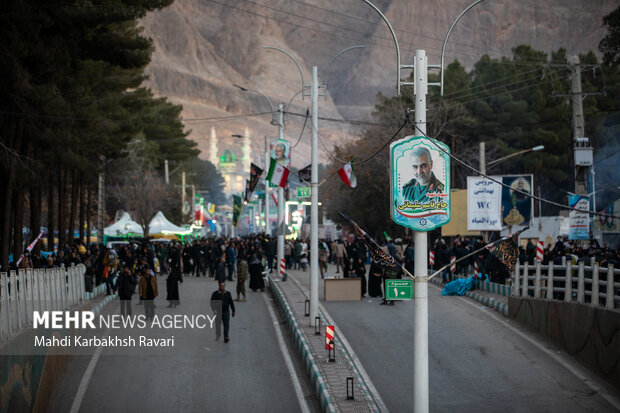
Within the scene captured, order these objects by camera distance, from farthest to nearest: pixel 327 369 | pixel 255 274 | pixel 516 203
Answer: pixel 255 274 < pixel 516 203 < pixel 327 369

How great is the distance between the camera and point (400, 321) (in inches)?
870

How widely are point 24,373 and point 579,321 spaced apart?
34.6 feet

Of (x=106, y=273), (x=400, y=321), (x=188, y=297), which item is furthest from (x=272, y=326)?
(x=106, y=273)

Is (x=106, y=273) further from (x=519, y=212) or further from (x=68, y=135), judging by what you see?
(x=519, y=212)

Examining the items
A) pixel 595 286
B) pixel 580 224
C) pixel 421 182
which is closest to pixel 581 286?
pixel 595 286

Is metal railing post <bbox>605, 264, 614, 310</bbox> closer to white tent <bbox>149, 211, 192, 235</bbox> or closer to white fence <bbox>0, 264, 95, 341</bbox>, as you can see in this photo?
white fence <bbox>0, 264, 95, 341</bbox>

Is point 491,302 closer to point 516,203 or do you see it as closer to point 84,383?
point 516,203

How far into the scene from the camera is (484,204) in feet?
89.5

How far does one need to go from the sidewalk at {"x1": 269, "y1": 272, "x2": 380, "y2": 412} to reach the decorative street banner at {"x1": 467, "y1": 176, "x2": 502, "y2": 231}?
20.9ft

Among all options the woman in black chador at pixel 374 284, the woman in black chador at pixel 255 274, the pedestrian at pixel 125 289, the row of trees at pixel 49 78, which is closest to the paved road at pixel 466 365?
the woman in black chador at pixel 374 284

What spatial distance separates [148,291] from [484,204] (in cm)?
1102

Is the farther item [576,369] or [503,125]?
[503,125]

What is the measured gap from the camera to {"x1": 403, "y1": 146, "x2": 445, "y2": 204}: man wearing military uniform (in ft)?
37.1

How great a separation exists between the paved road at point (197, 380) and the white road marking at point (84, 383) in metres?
0.07
